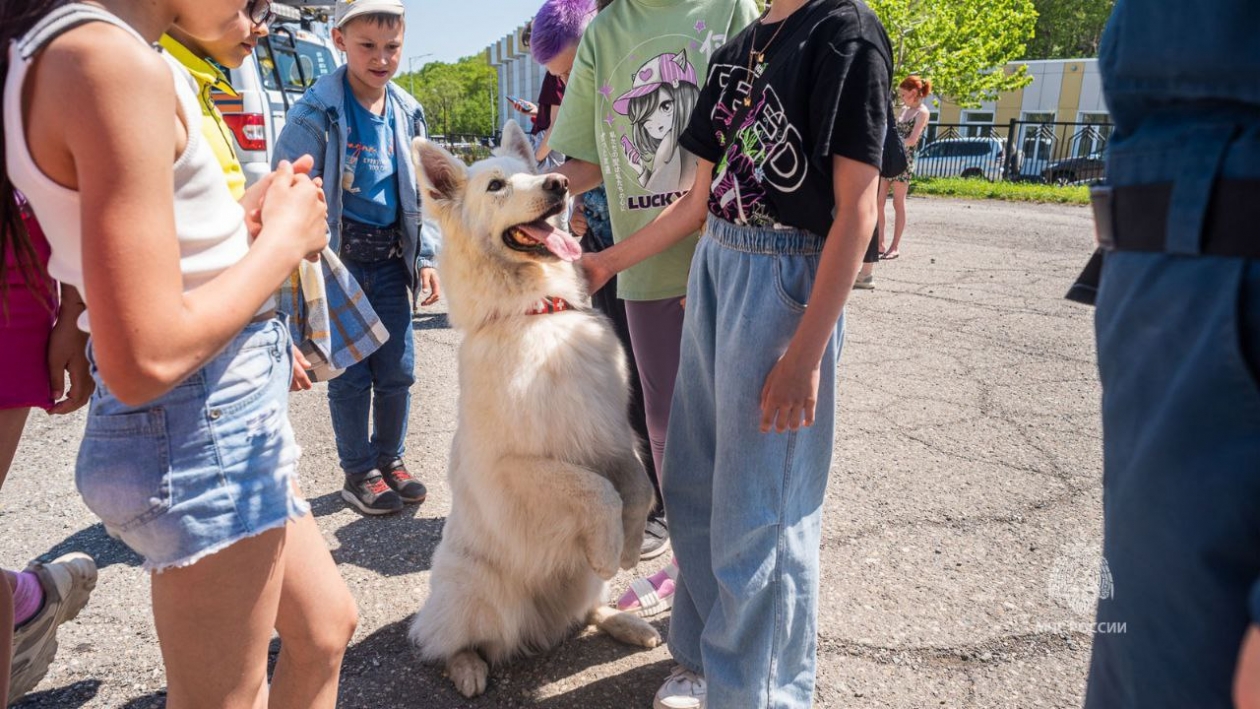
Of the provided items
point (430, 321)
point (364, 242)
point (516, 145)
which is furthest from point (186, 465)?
point (430, 321)

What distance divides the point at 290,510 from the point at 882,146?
1.49 metres

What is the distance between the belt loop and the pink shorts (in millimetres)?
2112

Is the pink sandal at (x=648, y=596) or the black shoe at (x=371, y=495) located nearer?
the pink sandal at (x=648, y=596)

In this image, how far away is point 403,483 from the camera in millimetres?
4141

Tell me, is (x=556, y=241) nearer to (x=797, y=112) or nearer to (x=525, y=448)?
(x=525, y=448)

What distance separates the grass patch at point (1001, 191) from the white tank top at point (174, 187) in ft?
61.0

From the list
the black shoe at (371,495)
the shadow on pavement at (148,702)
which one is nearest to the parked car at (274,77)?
the black shoe at (371,495)

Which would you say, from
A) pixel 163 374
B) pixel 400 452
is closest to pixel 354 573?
pixel 400 452

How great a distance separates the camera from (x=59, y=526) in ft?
12.5

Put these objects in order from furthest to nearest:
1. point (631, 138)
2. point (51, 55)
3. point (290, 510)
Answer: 1. point (631, 138)
2. point (290, 510)
3. point (51, 55)

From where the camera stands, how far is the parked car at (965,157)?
24031 mm

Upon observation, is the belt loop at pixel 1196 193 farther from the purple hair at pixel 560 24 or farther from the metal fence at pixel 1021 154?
the metal fence at pixel 1021 154

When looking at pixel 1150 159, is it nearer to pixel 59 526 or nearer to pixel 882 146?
pixel 882 146

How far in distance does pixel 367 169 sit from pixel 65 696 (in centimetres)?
250
